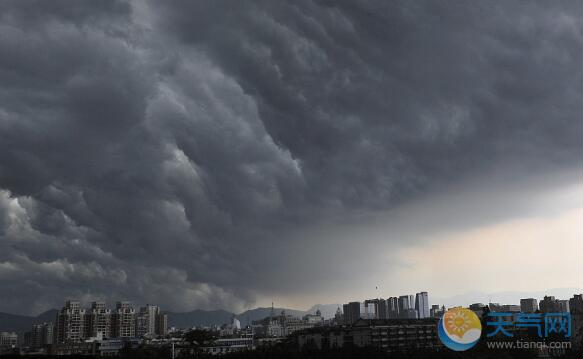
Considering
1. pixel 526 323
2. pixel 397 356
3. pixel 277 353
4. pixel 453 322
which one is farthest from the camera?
pixel 277 353

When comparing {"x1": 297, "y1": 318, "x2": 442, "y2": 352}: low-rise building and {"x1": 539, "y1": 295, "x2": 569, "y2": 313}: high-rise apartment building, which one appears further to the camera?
{"x1": 539, "y1": 295, "x2": 569, "y2": 313}: high-rise apartment building

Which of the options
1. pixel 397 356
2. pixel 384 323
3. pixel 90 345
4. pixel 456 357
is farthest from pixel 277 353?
pixel 90 345

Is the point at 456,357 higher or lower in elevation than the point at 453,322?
lower

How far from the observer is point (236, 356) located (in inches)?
3930

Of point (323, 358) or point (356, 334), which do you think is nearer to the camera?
point (323, 358)

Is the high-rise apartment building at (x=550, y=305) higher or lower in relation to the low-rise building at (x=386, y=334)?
higher

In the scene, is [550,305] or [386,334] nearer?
[386,334]

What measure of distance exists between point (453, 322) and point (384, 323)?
291ft

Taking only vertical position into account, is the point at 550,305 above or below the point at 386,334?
above

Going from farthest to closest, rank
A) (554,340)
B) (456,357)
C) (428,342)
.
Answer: (428,342)
(554,340)
(456,357)

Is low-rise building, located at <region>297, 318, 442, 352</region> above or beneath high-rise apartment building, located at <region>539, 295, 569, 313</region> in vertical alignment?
beneath

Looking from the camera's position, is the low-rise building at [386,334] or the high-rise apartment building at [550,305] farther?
the high-rise apartment building at [550,305]

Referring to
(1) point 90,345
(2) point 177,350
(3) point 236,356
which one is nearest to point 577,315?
(3) point 236,356

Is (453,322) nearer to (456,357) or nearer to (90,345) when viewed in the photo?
(456,357)
